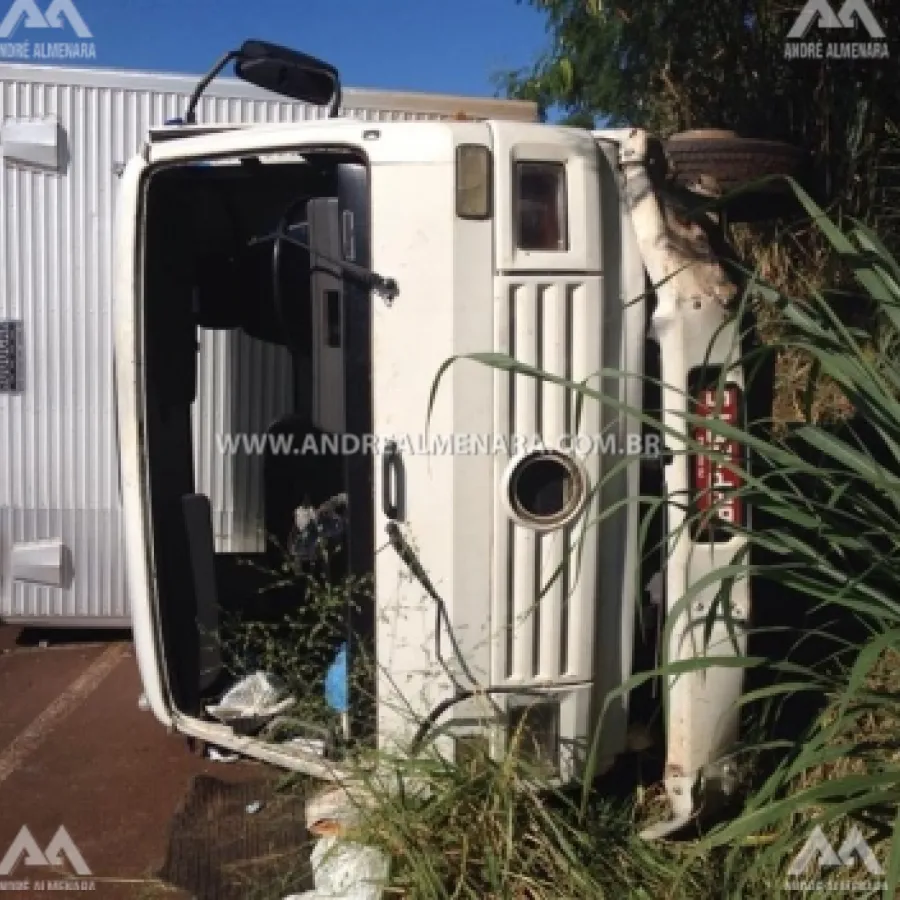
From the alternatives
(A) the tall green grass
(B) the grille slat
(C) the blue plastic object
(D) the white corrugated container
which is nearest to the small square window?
(B) the grille slat

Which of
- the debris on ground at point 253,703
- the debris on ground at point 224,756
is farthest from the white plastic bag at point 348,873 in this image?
the debris on ground at point 224,756

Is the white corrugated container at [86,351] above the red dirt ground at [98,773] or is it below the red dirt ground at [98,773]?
above

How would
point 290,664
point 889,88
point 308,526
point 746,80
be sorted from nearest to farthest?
point 290,664 < point 308,526 < point 889,88 < point 746,80

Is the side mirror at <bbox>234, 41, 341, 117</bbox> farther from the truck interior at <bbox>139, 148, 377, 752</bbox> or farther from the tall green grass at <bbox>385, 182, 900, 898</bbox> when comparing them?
the tall green grass at <bbox>385, 182, 900, 898</bbox>

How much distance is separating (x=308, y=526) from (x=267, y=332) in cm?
83

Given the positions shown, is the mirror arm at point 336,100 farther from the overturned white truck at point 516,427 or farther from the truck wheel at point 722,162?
the truck wheel at point 722,162

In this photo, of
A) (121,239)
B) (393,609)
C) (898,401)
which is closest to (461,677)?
(393,609)

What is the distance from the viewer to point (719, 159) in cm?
335

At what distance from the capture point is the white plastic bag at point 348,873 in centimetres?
271

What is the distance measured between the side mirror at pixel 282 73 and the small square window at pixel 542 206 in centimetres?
123

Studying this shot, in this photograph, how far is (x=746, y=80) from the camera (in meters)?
7.84

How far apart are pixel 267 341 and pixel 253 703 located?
→ 63.5 inches

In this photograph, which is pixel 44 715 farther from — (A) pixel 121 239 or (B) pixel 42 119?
(B) pixel 42 119

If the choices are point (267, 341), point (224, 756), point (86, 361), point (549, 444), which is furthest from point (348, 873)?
point (86, 361)
